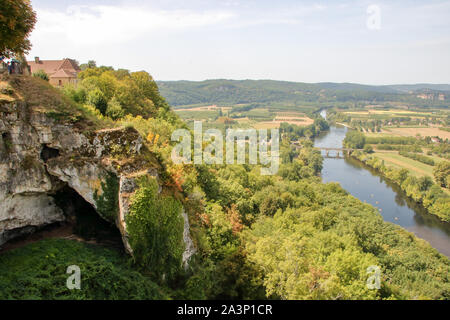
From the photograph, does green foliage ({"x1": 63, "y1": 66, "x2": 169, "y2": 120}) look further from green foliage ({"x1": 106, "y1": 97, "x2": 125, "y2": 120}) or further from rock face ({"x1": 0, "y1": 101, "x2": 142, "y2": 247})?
rock face ({"x1": 0, "y1": 101, "x2": 142, "y2": 247})

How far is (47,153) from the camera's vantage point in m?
14.4

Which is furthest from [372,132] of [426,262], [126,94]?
[126,94]

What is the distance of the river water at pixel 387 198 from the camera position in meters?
51.5

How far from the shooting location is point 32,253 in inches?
502

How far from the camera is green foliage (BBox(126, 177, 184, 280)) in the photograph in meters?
13.3

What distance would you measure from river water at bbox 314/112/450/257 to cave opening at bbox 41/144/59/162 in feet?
171

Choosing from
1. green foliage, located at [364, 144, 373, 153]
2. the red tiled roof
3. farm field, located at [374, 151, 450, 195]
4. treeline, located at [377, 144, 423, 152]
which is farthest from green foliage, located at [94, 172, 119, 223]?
treeline, located at [377, 144, 423, 152]

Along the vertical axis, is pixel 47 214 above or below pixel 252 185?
above

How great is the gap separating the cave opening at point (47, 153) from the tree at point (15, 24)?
17.2ft

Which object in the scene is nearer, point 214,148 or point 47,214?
point 47,214

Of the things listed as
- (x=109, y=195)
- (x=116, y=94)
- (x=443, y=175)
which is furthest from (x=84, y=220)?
(x=443, y=175)
